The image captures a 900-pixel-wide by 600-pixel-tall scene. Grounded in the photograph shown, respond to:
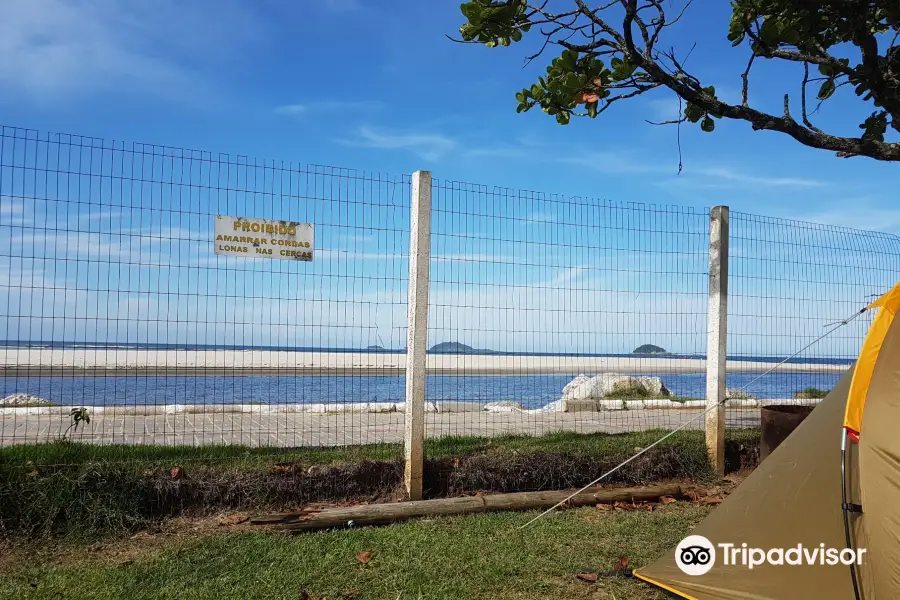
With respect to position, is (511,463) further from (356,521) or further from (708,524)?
(708,524)

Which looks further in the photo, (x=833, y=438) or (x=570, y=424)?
(x=570, y=424)

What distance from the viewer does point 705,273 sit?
7.36m

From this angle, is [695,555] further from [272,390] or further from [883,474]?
[272,390]

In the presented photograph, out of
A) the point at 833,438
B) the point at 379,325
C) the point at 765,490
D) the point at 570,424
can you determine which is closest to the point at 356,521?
the point at 379,325

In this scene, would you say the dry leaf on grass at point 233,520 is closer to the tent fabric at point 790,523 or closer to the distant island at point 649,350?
the tent fabric at point 790,523

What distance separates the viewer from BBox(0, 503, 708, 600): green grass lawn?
390cm

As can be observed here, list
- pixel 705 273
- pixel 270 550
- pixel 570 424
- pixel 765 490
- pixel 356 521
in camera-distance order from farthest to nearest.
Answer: pixel 570 424, pixel 705 273, pixel 356 521, pixel 270 550, pixel 765 490

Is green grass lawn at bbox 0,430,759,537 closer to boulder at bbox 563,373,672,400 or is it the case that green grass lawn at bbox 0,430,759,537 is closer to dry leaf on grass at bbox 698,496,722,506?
dry leaf on grass at bbox 698,496,722,506

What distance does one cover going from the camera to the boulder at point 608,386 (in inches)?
611

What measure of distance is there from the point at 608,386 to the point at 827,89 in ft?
37.0

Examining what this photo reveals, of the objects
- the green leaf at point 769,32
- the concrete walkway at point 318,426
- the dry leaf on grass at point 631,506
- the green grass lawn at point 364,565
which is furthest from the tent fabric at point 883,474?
the concrete walkway at point 318,426

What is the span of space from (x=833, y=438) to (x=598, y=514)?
7.93ft

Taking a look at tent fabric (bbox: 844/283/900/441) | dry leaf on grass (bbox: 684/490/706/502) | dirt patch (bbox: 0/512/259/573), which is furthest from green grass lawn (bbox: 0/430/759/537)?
tent fabric (bbox: 844/283/900/441)

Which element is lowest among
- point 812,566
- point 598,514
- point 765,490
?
point 598,514
